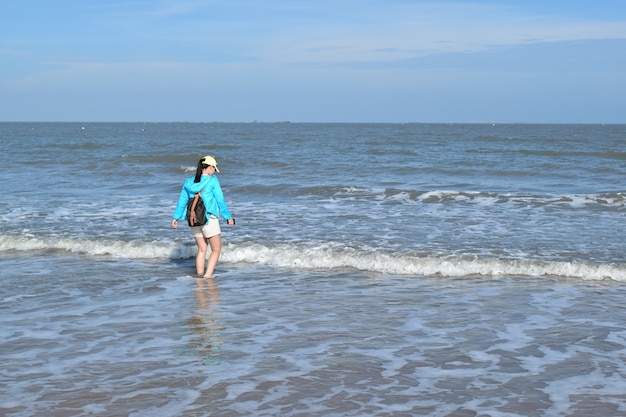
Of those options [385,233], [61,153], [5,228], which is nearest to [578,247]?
[385,233]

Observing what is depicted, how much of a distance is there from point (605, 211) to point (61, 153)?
102ft

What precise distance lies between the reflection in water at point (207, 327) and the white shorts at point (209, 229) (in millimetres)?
780

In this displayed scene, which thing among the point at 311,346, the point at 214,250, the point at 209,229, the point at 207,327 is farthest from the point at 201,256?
the point at 311,346

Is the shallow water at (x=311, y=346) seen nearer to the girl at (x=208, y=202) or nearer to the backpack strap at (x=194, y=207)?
the girl at (x=208, y=202)

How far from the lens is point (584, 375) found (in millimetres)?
6102

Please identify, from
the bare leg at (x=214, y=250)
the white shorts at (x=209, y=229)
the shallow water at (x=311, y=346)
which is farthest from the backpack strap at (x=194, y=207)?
the shallow water at (x=311, y=346)

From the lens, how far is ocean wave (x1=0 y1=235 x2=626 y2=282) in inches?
411

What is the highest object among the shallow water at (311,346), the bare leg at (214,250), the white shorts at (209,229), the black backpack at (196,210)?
the black backpack at (196,210)

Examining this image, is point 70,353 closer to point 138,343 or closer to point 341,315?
point 138,343

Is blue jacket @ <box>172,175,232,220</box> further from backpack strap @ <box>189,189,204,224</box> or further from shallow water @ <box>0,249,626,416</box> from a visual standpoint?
shallow water @ <box>0,249,626,416</box>

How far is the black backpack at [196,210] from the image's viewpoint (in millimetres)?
9742

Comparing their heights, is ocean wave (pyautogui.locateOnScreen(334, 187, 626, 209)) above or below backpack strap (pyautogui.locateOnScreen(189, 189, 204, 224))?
below

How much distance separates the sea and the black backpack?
84 centimetres

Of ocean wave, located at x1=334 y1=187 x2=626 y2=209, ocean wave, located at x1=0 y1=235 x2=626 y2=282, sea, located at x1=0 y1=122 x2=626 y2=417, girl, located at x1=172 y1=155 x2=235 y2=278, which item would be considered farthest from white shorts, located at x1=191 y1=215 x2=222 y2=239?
ocean wave, located at x1=334 y1=187 x2=626 y2=209
